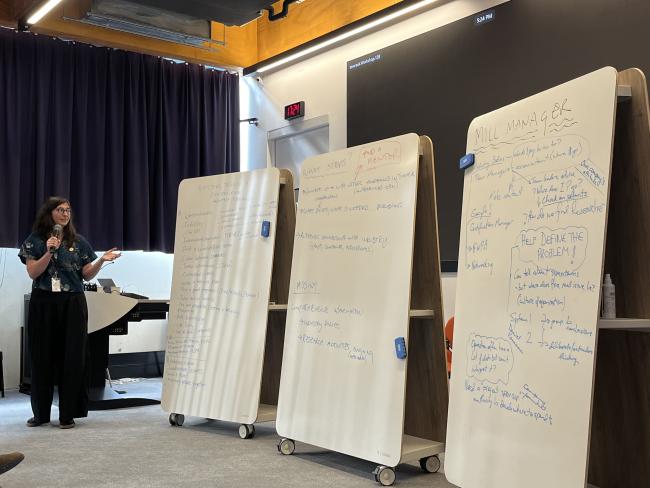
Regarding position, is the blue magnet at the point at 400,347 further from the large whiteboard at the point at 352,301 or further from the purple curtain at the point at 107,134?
the purple curtain at the point at 107,134

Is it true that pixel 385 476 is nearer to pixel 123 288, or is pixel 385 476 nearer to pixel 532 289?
pixel 532 289

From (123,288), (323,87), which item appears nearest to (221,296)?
(323,87)

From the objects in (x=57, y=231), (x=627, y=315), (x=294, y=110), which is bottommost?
(x=627, y=315)

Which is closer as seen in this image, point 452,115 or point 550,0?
point 550,0

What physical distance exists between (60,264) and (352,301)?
6.97 feet

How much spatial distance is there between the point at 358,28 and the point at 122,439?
3692mm

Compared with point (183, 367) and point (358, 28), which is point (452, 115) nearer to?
point (358, 28)

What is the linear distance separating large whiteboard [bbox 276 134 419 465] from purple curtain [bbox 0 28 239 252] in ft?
10.9

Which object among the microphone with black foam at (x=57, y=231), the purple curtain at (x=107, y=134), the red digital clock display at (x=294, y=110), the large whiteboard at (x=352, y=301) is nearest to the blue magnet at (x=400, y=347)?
the large whiteboard at (x=352, y=301)

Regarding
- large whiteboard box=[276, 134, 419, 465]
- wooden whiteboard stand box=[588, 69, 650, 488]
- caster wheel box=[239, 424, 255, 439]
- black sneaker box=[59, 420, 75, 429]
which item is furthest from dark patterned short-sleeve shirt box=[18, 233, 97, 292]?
wooden whiteboard stand box=[588, 69, 650, 488]

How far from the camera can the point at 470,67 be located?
16.5 ft

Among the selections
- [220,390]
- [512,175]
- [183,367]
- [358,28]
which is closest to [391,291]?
[512,175]

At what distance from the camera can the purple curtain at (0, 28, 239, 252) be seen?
20.5 ft

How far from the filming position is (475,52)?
5016mm
